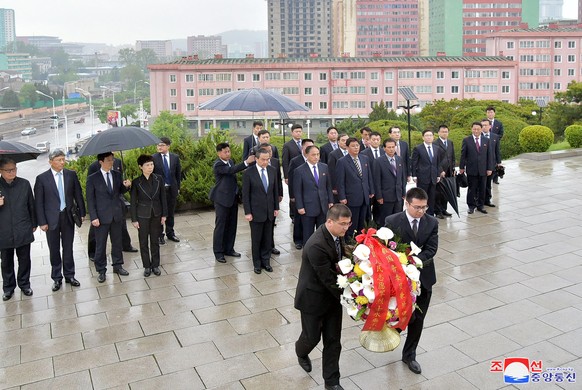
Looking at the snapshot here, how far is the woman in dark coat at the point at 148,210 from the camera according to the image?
801 cm

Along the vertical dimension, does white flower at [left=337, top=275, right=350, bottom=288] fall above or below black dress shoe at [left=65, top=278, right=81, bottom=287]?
above

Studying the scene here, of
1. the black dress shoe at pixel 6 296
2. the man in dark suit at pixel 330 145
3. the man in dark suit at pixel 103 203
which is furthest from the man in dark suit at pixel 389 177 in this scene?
the black dress shoe at pixel 6 296

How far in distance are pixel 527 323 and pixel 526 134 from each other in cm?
1265

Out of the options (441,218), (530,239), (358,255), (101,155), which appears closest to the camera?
(358,255)

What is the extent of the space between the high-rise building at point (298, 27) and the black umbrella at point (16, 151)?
13760cm

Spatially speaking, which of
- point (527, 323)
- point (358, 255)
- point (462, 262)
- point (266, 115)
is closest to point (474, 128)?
point (462, 262)

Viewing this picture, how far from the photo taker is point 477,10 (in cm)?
11775

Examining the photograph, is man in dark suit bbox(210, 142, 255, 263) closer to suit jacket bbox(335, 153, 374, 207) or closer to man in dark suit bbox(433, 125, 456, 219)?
suit jacket bbox(335, 153, 374, 207)

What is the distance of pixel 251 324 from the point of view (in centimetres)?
646

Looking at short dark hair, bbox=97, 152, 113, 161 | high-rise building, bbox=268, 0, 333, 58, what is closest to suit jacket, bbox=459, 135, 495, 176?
short dark hair, bbox=97, 152, 113, 161

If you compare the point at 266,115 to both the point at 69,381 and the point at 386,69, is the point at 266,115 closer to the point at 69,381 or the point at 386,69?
the point at 386,69

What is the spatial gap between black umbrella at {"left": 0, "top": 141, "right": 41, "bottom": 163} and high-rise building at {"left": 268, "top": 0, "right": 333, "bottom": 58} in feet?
451

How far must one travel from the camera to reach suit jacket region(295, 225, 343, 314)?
485 centimetres

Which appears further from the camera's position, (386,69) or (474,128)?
(386,69)
